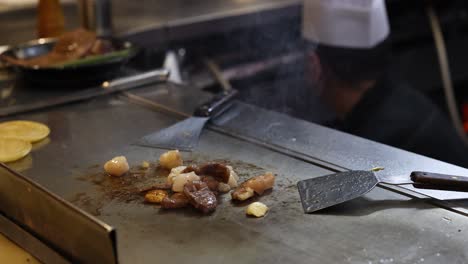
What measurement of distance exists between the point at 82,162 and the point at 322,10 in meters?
1.41

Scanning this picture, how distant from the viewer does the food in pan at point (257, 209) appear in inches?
53.2

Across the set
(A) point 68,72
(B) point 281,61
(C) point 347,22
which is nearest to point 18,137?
(A) point 68,72

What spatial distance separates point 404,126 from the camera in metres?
2.48

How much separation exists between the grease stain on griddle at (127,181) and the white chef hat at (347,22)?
125cm

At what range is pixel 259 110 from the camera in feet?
6.32

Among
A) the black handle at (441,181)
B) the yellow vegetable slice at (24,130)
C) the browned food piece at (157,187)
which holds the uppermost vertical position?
the black handle at (441,181)

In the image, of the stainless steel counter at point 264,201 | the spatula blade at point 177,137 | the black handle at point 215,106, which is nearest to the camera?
the stainless steel counter at point 264,201

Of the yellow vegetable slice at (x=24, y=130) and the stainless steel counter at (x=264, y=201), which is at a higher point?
the yellow vegetable slice at (x=24, y=130)

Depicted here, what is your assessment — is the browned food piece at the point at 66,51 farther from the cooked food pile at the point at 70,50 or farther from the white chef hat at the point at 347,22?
the white chef hat at the point at 347,22

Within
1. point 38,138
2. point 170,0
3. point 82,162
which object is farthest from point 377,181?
point 170,0

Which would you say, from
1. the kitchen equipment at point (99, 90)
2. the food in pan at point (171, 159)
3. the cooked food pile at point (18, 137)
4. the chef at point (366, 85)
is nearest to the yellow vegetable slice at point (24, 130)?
the cooked food pile at point (18, 137)

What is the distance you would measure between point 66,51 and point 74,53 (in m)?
0.03

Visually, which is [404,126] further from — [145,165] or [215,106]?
[145,165]

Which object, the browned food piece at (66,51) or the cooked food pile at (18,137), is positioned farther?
the browned food piece at (66,51)
